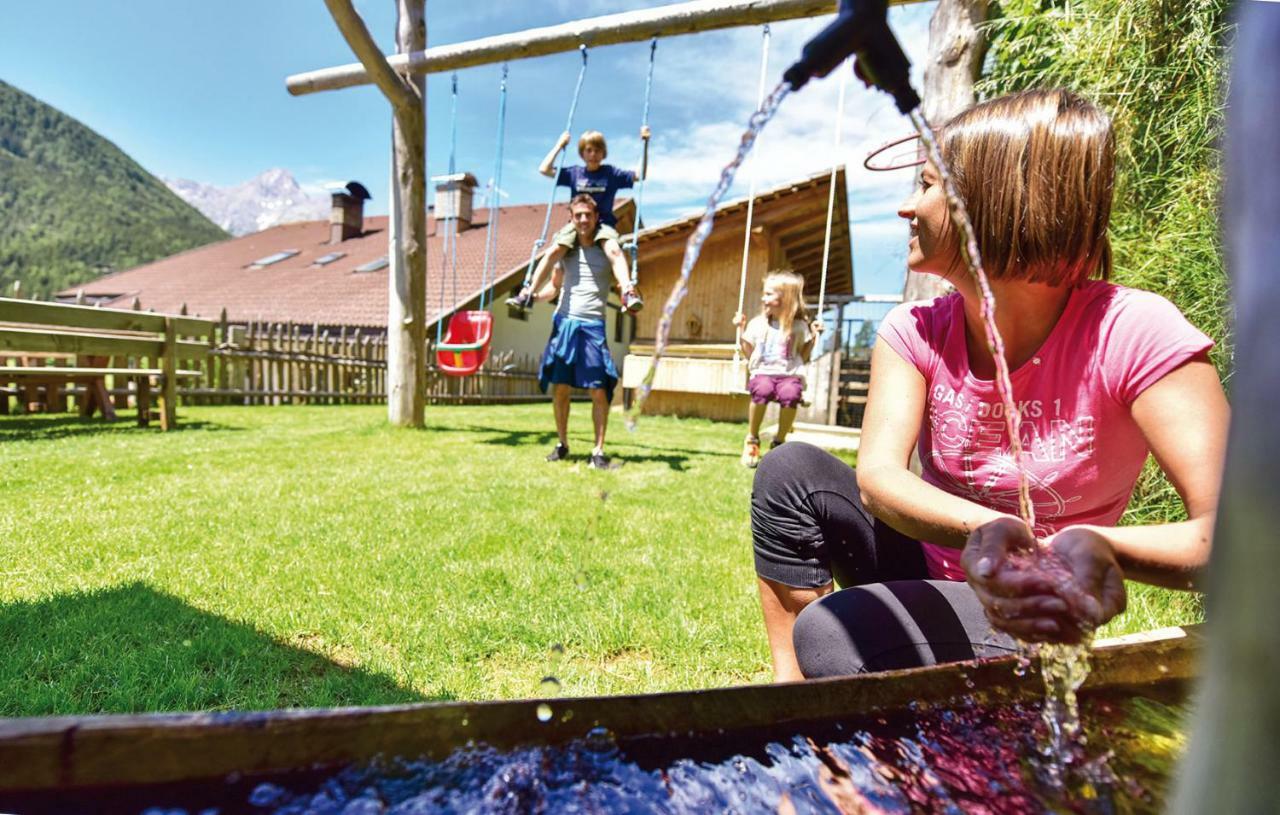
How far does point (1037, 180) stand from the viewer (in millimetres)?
1181

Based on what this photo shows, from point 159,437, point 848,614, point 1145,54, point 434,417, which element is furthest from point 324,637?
point 434,417

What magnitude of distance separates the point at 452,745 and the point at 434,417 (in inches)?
327

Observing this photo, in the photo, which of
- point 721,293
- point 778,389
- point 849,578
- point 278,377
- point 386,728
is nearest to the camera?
point 386,728

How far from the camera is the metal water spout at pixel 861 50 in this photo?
79 centimetres

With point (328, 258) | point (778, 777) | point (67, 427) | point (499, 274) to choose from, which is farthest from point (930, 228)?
point (328, 258)

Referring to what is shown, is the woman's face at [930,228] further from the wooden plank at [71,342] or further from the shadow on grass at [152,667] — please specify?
the wooden plank at [71,342]

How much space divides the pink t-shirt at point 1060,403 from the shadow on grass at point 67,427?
6303mm

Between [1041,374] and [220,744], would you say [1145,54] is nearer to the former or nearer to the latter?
[1041,374]

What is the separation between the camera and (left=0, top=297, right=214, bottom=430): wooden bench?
4.77 m

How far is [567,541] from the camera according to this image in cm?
299

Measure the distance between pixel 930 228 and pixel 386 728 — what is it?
3.93 feet

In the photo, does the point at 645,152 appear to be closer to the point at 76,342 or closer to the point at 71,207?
the point at 76,342

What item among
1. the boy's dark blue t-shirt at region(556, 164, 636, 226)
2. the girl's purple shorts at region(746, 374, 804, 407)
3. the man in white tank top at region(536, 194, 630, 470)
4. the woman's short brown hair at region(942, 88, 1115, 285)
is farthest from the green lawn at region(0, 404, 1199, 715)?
the boy's dark blue t-shirt at region(556, 164, 636, 226)

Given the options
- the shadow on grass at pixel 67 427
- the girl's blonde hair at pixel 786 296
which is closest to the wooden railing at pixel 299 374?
the shadow on grass at pixel 67 427
